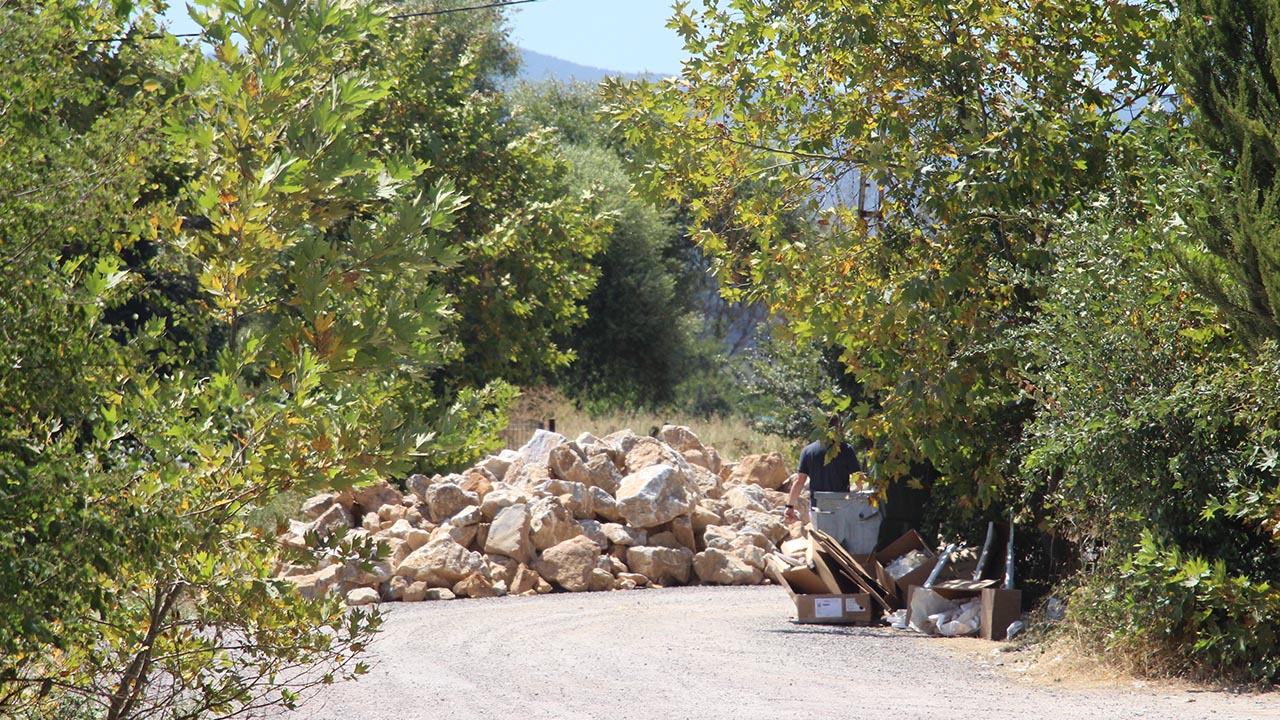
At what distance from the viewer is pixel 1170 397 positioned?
7816 mm

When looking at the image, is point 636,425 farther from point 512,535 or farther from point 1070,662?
point 1070,662

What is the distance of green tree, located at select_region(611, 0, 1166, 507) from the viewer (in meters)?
10.1

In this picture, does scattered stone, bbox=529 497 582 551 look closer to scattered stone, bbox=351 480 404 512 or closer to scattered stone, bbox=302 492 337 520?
scattered stone, bbox=351 480 404 512

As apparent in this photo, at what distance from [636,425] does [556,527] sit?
11726 millimetres

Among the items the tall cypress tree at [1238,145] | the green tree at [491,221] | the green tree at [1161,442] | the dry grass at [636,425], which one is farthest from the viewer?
the dry grass at [636,425]

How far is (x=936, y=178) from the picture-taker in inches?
403

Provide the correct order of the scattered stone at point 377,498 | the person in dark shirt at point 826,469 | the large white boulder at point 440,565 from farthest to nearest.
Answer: the scattered stone at point 377,498 → the large white boulder at point 440,565 → the person in dark shirt at point 826,469

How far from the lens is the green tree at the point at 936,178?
1010cm

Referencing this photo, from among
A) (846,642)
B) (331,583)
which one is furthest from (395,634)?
(846,642)

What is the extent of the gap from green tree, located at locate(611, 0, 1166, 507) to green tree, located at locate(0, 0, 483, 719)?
6547mm

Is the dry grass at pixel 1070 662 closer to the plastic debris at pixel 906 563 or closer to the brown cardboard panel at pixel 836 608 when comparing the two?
the brown cardboard panel at pixel 836 608

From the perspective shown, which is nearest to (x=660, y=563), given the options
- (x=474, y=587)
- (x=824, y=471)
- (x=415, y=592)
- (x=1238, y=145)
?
(x=474, y=587)

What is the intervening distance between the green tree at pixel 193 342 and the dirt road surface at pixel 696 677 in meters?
3.50

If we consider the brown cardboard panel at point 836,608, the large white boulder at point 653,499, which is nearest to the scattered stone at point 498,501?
the large white boulder at point 653,499
